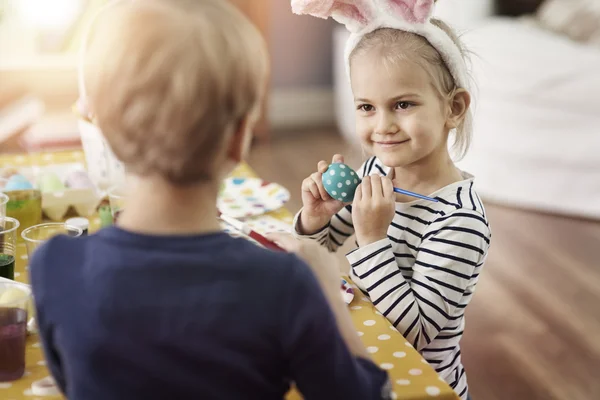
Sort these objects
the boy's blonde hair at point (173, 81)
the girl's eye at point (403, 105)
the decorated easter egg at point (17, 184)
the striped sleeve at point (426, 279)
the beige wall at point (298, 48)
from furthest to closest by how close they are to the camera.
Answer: the beige wall at point (298, 48)
the decorated easter egg at point (17, 184)
the girl's eye at point (403, 105)
the striped sleeve at point (426, 279)
the boy's blonde hair at point (173, 81)

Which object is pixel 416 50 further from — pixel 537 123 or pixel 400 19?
pixel 537 123

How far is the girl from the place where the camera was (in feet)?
3.54

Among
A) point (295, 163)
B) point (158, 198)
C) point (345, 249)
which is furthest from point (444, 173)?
point (295, 163)

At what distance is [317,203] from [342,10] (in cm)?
31

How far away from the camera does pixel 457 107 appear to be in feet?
4.07

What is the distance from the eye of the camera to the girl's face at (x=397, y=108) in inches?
45.4

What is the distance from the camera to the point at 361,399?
72 cm

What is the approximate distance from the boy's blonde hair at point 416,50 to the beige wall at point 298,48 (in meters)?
3.08

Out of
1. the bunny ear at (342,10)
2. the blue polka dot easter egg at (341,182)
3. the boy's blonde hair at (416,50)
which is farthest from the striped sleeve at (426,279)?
the bunny ear at (342,10)

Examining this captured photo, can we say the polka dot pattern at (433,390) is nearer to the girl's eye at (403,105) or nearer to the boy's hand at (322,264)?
the boy's hand at (322,264)

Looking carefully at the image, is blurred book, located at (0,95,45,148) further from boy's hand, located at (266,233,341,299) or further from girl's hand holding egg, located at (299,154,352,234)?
boy's hand, located at (266,233,341,299)

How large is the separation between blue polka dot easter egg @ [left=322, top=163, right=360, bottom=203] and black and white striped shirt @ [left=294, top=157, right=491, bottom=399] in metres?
0.11

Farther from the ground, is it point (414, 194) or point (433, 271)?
point (414, 194)

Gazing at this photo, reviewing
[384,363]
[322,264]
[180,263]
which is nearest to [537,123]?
[384,363]
